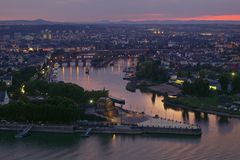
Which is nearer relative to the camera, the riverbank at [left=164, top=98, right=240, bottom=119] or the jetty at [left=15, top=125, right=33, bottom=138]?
the jetty at [left=15, top=125, right=33, bottom=138]

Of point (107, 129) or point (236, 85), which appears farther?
point (236, 85)

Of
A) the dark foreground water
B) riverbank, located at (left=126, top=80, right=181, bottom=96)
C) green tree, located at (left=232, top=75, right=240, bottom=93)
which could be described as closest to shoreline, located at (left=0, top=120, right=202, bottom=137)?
the dark foreground water

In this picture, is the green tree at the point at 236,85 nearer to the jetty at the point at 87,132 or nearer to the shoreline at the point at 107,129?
the shoreline at the point at 107,129

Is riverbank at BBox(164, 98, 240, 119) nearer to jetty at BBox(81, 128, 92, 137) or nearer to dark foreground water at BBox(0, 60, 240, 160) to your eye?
dark foreground water at BBox(0, 60, 240, 160)

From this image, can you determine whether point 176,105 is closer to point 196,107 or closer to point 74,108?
point 196,107

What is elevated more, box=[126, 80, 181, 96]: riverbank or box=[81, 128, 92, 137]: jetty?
box=[81, 128, 92, 137]: jetty

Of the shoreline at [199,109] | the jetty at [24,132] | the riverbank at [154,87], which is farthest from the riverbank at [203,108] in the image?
the jetty at [24,132]

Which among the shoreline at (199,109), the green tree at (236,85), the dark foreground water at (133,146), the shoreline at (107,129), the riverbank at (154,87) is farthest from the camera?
the riverbank at (154,87)

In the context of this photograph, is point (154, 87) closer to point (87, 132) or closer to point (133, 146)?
point (87, 132)

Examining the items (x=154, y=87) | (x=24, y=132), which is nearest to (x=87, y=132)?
(x=24, y=132)

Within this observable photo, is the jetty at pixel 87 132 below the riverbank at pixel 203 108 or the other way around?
the other way around

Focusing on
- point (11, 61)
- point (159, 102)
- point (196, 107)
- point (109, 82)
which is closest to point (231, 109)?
point (196, 107)
